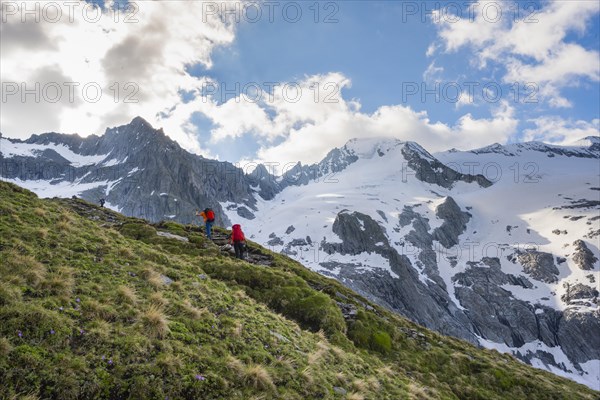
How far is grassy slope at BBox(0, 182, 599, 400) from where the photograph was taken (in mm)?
7941

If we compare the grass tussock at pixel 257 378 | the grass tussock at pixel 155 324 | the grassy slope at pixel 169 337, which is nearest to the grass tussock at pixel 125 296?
the grassy slope at pixel 169 337

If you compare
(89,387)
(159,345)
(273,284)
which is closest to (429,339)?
(273,284)

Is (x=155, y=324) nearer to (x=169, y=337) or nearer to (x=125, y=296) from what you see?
(x=169, y=337)

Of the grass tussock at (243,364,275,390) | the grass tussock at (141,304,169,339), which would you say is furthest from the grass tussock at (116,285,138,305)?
the grass tussock at (243,364,275,390)

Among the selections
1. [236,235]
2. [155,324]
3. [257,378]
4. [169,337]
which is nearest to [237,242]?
[236,235]

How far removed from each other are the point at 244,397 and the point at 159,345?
2.57m

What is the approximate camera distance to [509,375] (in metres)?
20.9

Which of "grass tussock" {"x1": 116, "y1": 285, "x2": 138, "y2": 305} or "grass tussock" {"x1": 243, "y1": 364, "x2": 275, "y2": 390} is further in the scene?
"grass tussock" {"x1": 116, "y1": 285, "x2": 138, "y2": 305}

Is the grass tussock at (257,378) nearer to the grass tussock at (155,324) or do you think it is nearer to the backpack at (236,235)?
the grass tussock at (155,324)

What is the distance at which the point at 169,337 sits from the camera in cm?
995

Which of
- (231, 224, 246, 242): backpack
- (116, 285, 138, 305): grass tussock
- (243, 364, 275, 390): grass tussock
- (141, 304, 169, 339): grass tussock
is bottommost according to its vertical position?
(243, 364, 275, 390): grass tussock

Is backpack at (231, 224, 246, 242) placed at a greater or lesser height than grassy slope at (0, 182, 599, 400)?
greater

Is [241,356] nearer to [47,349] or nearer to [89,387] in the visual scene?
[89,387]

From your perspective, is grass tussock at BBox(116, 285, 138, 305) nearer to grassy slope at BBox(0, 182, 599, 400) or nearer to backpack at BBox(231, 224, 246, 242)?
grassy slope at BBox(0, 182, 599, 400)
